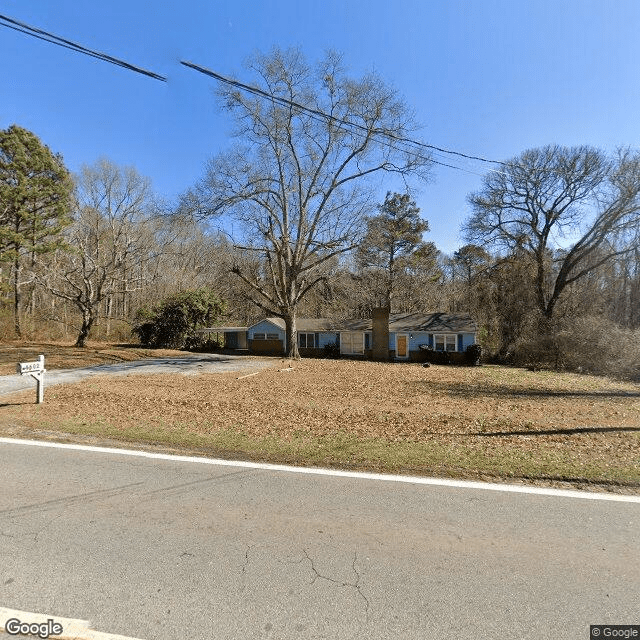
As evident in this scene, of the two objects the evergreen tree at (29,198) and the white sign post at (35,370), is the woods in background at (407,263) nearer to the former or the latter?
the evergreen tree at (29,198)

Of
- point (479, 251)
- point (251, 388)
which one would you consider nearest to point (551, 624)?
point (251, 388)

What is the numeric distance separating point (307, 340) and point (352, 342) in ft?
14.0

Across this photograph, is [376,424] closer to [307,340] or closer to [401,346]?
[401,346]

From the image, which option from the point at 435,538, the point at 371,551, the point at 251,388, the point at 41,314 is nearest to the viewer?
the point at 371,551

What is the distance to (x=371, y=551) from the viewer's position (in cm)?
336

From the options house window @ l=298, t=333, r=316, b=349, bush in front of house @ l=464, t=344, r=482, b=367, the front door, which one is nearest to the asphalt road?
bush in front of house @ l=464, t=344, r=482, b=367

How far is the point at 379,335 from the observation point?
33.3 metres

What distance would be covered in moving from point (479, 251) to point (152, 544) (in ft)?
137

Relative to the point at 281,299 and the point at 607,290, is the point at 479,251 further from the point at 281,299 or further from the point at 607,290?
the point at 281,299

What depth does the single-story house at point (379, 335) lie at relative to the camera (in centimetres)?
3189

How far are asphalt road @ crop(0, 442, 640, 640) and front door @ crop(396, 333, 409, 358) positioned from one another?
28450mm

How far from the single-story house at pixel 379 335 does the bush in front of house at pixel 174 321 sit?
222 centimetres

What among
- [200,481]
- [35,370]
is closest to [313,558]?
[200,481]

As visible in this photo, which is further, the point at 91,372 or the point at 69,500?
the point at 91,372
